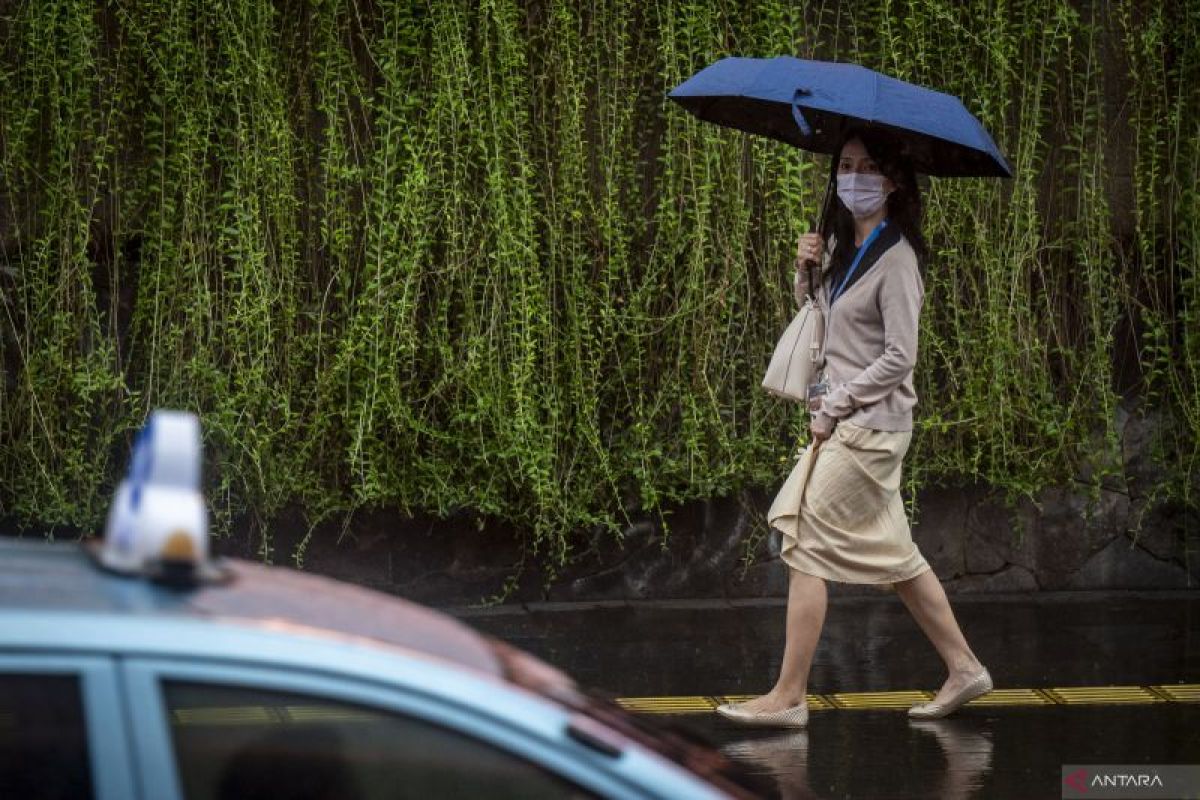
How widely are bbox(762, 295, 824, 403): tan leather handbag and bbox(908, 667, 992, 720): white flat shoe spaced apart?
111 cm

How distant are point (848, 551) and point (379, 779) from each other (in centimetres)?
383

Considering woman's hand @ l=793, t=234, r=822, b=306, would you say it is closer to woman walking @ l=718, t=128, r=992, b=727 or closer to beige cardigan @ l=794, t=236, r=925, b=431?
woman walking @ l=718, t=128, r=992, b=727

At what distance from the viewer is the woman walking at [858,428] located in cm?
599

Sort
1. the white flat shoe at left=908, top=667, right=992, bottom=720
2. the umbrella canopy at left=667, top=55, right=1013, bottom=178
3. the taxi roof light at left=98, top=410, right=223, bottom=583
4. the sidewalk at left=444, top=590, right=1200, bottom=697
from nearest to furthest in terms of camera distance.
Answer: the taxi roof light at left=98, top=410, right=223, bottom=583, the umbrella canopy at left=667, top=55, right=1013, bottom=178, the white flat shoe at left=908, top=667, right=992, bottom=720, the sidewalk at left=444, top=590, right=1200, bottom=697

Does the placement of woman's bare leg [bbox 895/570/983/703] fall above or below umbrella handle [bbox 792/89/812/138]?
below

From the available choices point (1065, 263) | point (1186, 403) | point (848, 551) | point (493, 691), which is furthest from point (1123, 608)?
point (493, 691)

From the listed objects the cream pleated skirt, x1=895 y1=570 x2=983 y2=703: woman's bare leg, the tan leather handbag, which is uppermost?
the tan leather handbag

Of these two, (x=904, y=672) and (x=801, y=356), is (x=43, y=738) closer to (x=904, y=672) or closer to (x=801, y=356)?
(x=801, y=356)

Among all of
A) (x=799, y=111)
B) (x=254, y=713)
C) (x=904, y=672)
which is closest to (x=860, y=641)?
(x=904, y=672)

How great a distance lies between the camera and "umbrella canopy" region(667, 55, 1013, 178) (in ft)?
19.1

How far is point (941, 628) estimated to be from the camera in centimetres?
620

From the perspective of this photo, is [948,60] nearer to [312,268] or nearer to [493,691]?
[312,268]

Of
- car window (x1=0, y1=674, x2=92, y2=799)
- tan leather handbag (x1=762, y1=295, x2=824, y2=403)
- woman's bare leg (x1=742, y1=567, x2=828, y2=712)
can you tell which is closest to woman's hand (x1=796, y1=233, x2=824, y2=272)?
tan leather handbag (x1=762, y1=295, x2=824, y2=403)

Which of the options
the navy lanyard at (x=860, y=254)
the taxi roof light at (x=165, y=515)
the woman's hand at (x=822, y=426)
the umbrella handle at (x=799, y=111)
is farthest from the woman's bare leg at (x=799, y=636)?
the taxi roof light at (x=165, y=515)
